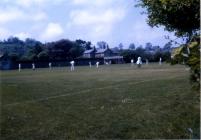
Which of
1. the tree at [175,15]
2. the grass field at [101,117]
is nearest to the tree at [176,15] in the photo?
the tree at [175,15]

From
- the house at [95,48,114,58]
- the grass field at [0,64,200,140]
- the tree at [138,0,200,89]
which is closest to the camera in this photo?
the grass field at [0,64,200,140]

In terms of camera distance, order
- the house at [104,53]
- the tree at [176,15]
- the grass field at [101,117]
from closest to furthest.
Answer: the grass field at [101,117] → the tree at [176,15] → the house at [104,53]

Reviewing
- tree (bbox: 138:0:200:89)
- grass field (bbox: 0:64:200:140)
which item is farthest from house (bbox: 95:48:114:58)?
grass field (bbox: 0:64:200:140)

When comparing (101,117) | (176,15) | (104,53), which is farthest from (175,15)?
(104,53)

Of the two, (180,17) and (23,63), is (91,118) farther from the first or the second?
(23,63)

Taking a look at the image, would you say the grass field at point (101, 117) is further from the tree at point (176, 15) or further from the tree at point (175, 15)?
the tree at point (175, 15)

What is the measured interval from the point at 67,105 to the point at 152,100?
2637 mm

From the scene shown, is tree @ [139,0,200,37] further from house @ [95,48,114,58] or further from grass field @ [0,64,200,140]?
house @ [95,48,114,58]

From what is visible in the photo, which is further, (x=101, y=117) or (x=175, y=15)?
(x=175, y=15)

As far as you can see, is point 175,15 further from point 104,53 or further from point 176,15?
point 104,53

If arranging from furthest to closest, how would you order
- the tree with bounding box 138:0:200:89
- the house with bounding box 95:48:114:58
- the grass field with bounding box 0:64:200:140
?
the house with bounding box 95:48:114:58 → the tree with bounding box 138:0:200:89 → the grass field with bounding box 0:64:200:140

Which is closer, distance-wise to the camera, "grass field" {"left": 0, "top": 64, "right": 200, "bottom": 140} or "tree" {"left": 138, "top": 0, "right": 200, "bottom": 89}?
"grass field" {"left": 0, "top": 64, "right": 200, "bottom": 140}

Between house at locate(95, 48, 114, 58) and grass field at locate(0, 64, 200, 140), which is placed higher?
house at locate(95, 48, 114, 58)

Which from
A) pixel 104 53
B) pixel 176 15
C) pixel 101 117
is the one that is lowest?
pixel 101 117
